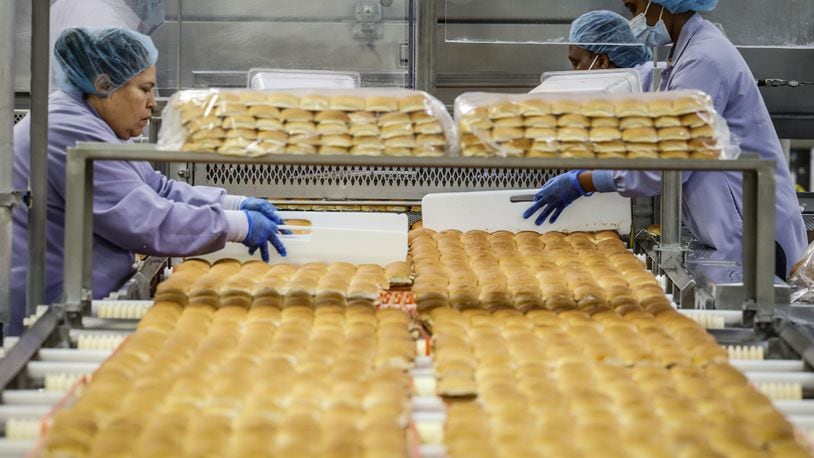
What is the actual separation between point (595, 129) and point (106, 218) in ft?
4.42

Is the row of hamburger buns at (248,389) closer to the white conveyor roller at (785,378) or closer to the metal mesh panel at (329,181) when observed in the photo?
the white conveyor roller at (785,378)

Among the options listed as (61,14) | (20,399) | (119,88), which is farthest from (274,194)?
(20,399)

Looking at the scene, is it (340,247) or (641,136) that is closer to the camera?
(641,136)

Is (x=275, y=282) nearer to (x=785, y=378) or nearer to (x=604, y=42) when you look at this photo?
(x=785, y=378)

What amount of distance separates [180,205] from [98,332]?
0.68m

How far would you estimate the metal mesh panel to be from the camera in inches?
138

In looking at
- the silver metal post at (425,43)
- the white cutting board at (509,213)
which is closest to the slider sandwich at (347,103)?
the white cutting board at (509,213)

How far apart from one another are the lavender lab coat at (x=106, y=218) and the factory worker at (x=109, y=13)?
124cm

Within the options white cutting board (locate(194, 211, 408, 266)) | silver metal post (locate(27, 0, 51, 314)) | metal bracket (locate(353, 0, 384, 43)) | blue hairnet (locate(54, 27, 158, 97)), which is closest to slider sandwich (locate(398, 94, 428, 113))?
white cutting board (locate(194, 211, 408, 266))

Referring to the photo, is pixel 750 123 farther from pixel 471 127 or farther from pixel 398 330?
pixel 398 330

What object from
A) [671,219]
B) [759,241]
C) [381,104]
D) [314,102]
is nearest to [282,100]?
[314,102]

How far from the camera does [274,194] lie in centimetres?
357

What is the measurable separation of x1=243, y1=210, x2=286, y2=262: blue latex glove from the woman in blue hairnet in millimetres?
1846

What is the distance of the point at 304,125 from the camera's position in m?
1.92
